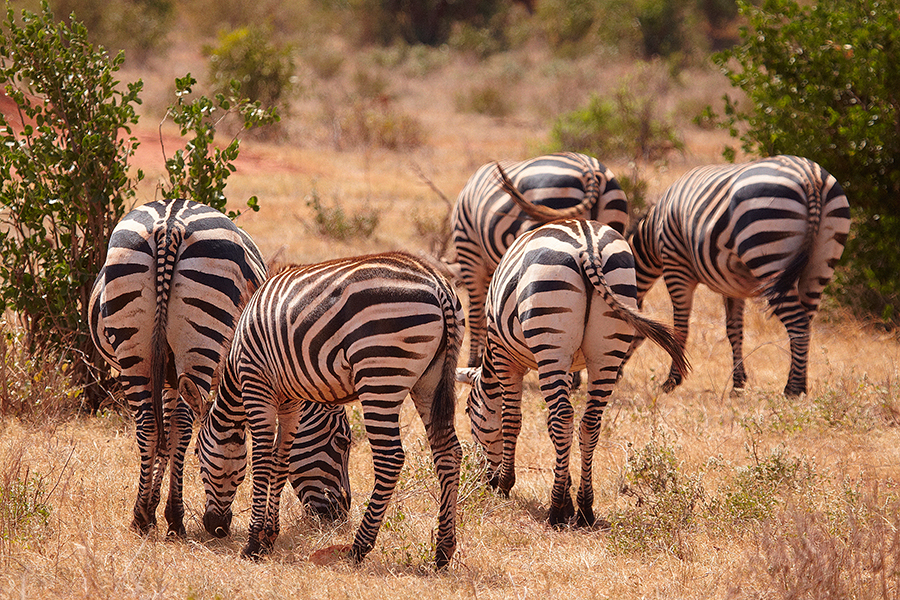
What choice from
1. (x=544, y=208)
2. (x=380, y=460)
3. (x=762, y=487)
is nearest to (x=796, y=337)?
(x=544, y=208)

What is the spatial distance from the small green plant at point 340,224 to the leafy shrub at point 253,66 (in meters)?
6.93

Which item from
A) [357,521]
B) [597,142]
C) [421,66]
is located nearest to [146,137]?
[597,142]

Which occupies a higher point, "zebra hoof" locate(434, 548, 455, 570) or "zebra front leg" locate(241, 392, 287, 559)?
"zebra front leg" locate(241, 392, 287, 559)

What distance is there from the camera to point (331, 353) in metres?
4.19

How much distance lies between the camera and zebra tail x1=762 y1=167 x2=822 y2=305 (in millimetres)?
7128

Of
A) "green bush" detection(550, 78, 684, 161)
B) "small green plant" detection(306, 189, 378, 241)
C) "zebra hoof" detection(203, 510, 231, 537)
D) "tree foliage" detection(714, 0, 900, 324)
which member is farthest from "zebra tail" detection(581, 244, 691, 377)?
"green bush" detection(550, 78, 684, 161)

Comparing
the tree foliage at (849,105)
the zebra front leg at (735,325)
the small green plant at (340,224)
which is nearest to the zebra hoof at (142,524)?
the zebra front leg at (735,325)

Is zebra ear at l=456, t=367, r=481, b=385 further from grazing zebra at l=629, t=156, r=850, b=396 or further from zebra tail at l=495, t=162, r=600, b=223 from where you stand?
grazing zebra at l=629, t=156, r=850, b=396

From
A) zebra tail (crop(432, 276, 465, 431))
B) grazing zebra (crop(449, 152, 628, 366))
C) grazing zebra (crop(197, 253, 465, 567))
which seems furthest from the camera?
grazing zebra (crop(449, 152, 628, 366))

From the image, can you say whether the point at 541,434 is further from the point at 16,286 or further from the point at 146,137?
the point at 146,137

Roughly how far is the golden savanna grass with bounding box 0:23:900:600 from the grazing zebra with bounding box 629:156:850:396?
76cm

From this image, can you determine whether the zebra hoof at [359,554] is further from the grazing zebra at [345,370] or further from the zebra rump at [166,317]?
the zebra rump at [166,317]

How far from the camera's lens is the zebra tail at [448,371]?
4.29 metres

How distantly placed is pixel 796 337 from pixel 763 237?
3.28 feet
